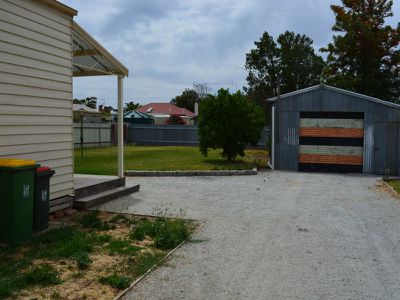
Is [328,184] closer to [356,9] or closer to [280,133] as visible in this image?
[280,133]

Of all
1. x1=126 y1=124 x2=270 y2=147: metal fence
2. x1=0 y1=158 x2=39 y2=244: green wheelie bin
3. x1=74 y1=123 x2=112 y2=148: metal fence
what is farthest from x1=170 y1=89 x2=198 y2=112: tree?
x1=0 y1=158 x2=39 y2=244: green wheelie bin

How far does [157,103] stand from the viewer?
62031 mm

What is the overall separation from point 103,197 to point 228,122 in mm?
9723

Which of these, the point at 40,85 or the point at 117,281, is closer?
the point at 117,281

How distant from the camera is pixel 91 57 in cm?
1036

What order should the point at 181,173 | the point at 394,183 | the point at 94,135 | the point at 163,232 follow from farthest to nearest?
1. the point at 94,135
2. the point at 181,173
3. the point at 394,183
4. the point at 163,232

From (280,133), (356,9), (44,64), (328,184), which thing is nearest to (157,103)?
(356,9)

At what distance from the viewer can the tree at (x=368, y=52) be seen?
84.4ft

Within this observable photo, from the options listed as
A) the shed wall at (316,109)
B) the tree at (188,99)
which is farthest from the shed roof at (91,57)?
the tree at (188,99)

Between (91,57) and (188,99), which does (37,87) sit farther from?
(188,99)

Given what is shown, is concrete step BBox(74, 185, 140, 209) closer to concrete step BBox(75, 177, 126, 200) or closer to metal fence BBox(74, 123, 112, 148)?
concrete step BBox(75, 177, 126, 200)

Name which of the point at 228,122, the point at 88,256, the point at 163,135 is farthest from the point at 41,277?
the point at 163,135

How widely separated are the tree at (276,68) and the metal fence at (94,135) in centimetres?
1205

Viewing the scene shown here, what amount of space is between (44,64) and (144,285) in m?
4.74
